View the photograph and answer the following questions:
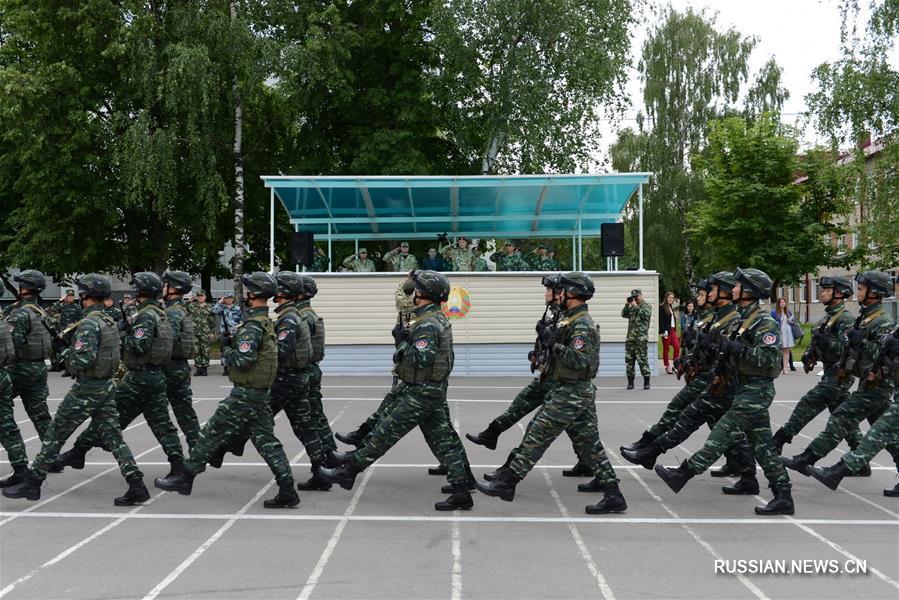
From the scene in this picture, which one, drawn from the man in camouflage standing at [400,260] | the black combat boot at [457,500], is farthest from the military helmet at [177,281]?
the man in camouflage standing at [400,260]

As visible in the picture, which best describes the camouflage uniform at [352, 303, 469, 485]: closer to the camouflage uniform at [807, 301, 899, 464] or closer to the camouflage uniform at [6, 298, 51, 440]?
the camouflage uniform at [6, 298, 51, 440]

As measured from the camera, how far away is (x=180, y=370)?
8.54 m

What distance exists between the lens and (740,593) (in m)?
5.01

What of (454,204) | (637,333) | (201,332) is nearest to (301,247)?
(201,332)

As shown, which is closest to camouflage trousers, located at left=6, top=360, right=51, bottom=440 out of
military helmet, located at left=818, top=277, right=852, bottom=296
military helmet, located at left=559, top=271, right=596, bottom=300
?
military helmet, located at left=559, top=271, right=596, bottom=300

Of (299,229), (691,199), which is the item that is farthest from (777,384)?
(691,199)

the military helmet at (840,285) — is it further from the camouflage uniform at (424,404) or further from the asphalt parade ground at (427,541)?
the camouflage uniform at (424,404)

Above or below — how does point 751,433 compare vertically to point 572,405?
below

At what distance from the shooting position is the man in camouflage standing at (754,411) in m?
6.83

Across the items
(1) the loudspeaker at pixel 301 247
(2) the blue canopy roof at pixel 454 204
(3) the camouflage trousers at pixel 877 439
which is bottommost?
(3) the camouflage trousers at pixel 877 439

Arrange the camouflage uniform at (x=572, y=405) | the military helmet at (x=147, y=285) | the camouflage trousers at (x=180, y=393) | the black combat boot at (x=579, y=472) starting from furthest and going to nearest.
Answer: the camouflage trousers at (x=180, y=393) < the black combat boot at (x=579, y=472) < the military helmet at (x=147, y=285) < the camouflage uniform at (x=572, y=405)

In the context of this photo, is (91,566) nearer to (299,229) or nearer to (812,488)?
(812,488)

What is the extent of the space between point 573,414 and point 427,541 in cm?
158

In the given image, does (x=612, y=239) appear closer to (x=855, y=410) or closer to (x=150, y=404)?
(x=855, y=410)
